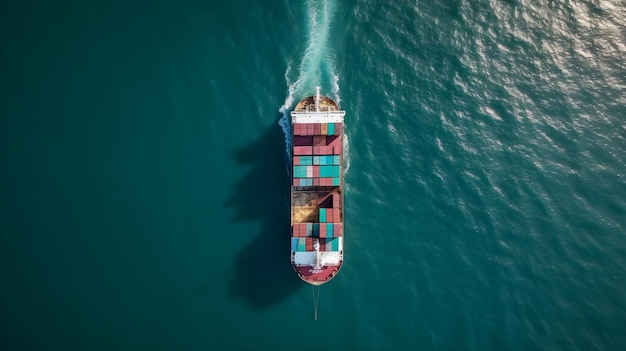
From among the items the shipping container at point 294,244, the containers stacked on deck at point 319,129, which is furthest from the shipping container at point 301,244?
the containers stacked on deck at point 319,129

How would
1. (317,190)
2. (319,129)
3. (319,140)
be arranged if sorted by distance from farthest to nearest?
(317,190) < (319,140) < (319,129)

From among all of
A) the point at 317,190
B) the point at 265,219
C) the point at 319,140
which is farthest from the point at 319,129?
the point at 265,219

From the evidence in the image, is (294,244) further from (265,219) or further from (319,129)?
(319,129)

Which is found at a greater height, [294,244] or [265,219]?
[265,219]

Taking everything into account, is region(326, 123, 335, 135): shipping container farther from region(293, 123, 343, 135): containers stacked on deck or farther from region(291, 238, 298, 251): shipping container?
region(291, 238, 298, 251): shipping container

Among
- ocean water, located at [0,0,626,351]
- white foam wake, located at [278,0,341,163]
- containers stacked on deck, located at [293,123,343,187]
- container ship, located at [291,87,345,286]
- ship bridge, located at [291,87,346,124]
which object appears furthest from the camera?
white foam wake, located at [278,0,341,163]

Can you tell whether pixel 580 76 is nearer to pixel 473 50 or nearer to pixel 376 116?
pixel 473 50

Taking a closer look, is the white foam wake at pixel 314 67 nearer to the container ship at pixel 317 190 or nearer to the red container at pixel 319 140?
the container ship at pixel 317 190

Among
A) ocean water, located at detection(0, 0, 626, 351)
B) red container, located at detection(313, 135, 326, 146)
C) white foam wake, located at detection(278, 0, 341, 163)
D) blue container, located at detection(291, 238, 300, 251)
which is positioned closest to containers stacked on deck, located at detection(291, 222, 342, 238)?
blue container, located at detection(291, 238, 300, 251)
